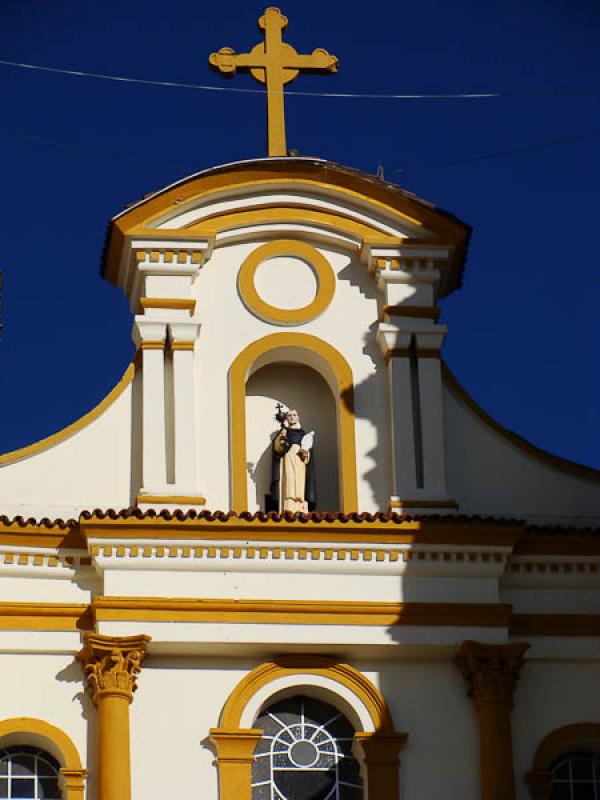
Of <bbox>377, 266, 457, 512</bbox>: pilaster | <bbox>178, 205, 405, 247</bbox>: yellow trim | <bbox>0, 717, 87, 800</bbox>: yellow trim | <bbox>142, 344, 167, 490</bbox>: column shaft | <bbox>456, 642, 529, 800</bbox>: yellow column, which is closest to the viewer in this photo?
<bbox>0, 717, 87, 800</bbox>: yellow trim

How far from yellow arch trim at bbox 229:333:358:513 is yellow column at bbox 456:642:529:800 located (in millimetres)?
1656

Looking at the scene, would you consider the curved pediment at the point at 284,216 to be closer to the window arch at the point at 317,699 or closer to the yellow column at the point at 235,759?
the window arch at the point at 317,699

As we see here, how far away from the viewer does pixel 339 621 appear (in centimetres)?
2108

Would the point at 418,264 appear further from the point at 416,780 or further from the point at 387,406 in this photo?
the point at 416,780

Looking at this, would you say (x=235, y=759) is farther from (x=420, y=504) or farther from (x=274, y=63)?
(x=274, y=63)

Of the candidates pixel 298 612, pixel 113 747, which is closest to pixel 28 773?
pixel 113 747

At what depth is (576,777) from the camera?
21234mm

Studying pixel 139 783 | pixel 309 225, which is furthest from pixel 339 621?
pixel 309 225

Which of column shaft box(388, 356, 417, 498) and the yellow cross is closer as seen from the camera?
column shaft box(388, 356, 417, 498)

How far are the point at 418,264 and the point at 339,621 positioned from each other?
10.9ft

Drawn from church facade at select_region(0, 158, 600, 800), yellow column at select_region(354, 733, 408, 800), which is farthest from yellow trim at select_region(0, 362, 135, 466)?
yellow column at select_region(354, 733, 408, 800)

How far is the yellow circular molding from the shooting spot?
22672 mm

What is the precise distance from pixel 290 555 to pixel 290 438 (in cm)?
141

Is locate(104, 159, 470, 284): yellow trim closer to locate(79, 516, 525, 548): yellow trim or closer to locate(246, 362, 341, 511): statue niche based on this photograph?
locate(246, 362, 341, 511): statue niche
